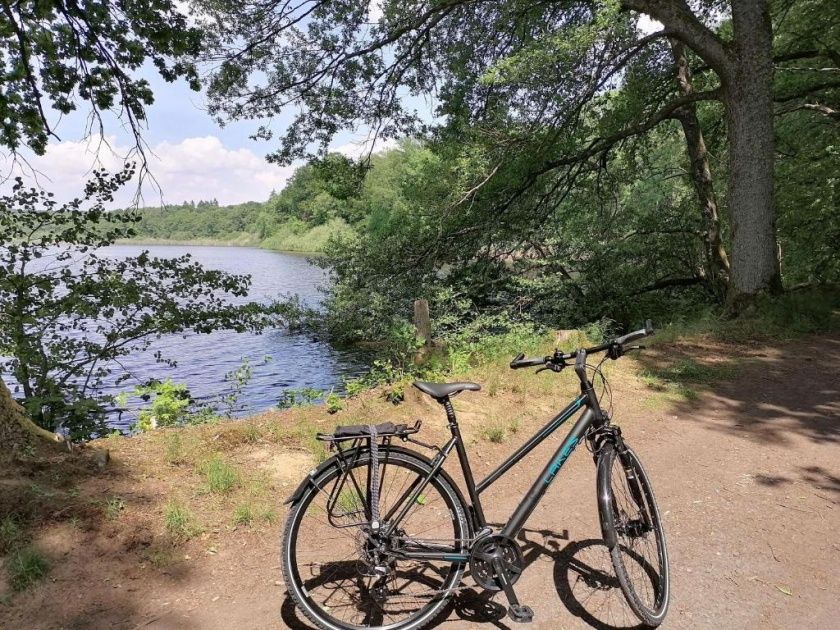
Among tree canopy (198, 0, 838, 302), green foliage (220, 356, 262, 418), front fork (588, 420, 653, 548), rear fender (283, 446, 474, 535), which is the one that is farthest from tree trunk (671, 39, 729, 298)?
rear fender (283, 446, 474, 535)

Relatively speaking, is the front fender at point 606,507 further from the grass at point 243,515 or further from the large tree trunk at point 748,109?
the large tree trunk at point 748,109

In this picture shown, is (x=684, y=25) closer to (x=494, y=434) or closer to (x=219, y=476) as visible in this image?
(x=494, y=434)

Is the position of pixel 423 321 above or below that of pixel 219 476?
above

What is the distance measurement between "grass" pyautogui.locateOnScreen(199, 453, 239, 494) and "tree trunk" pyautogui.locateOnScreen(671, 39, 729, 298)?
10.4 m

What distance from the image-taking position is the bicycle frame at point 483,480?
2273 millimetres

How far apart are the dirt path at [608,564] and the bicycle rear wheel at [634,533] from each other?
0.16m

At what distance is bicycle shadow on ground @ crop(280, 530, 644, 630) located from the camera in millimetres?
2438

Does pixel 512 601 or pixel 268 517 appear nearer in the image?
pixel 512 601

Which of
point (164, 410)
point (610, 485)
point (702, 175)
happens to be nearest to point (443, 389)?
point (610, 485)

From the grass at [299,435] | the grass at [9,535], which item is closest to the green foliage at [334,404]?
the grass at [299,435]

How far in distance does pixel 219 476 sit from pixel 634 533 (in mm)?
2619

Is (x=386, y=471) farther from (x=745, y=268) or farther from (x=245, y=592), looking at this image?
(x=745, y=268)

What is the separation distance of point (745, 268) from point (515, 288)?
4587 mm

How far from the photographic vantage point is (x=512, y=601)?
7.41 feet
